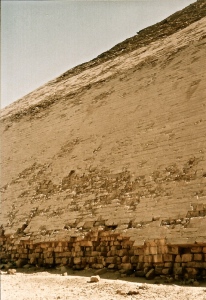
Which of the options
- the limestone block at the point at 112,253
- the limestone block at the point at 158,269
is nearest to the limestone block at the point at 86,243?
the limestone block at the point at 112,253

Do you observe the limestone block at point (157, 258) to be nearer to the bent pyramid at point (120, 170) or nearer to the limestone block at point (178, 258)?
the bent pyramid at point (120, 170)

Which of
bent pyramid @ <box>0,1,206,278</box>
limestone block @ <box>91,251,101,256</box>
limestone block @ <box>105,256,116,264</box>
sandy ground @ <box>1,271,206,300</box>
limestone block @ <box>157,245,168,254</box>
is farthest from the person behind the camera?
limestone block @ <box>91,251,101,256</box>

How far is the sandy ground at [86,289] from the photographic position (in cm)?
452

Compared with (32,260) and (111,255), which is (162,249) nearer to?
(111,255)

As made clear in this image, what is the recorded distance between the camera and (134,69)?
33.4 ft

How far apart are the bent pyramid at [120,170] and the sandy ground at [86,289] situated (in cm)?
45

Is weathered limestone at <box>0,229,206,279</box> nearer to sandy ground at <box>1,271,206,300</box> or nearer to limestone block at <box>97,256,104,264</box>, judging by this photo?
limestone block at <box>97,256,104,264</box>

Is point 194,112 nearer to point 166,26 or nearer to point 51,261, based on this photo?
point 51,261

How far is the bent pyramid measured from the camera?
569 centimetres

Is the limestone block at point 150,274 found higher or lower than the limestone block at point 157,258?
lower

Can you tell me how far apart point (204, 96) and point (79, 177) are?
295 cm

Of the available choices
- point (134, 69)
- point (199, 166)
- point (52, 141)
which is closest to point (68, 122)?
point (52, 141)

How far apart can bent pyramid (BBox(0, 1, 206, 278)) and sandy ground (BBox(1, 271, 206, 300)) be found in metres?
0.45

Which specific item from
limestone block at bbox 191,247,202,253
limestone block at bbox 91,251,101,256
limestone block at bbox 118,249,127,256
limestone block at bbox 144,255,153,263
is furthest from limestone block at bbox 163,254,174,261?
limestone block at bbox 91,251,101,256
